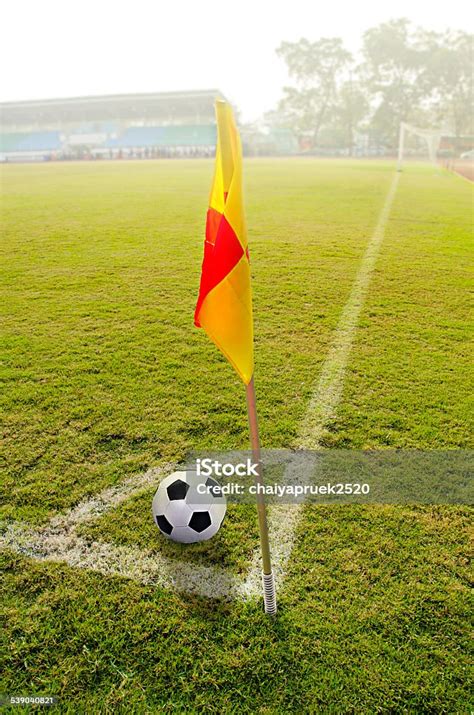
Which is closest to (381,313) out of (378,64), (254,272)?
(254,272)

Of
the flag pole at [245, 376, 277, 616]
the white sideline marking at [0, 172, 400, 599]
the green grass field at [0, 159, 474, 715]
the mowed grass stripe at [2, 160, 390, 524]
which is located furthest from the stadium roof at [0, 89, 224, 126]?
the flag pole at [245, 376, 277, 616]

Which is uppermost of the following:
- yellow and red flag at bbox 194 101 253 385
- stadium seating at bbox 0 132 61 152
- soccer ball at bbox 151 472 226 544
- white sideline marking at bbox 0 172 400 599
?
stadium seating at bbox 0 132 61 152

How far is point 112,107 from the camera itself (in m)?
65.1

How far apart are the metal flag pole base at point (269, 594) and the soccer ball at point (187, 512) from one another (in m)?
0.46

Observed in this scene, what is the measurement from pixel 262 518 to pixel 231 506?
0.72 metres

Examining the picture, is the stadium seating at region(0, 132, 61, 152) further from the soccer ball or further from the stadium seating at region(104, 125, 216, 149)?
the soccer ball

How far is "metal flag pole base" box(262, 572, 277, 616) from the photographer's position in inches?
78.2

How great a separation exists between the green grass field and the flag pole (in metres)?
0.09

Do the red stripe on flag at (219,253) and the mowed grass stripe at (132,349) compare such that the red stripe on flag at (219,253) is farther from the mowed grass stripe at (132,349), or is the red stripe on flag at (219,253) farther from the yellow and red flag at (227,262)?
the mowed grass stripe at (132,349)

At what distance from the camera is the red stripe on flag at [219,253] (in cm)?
162

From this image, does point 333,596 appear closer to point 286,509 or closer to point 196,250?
point 286,509

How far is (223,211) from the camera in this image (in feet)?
5.28

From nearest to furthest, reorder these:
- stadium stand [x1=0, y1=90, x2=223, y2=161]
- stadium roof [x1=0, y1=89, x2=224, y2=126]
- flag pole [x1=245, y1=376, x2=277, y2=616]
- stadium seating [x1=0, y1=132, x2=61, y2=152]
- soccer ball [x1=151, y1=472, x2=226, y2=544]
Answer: flag pole [x1=245, y1=376, x2=277, y2=616]
soccer ball [x1=151, y1=472, x2=226, y2=544]
stadium roof [x1=0, y1=89, x2=224, y2=126]
stadium stand [x1=0, y1=90, x2=223, y2=161]
stadium seating [x1=0, y1=132, x2=61, y2=152]

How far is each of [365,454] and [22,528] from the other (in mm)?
1824
